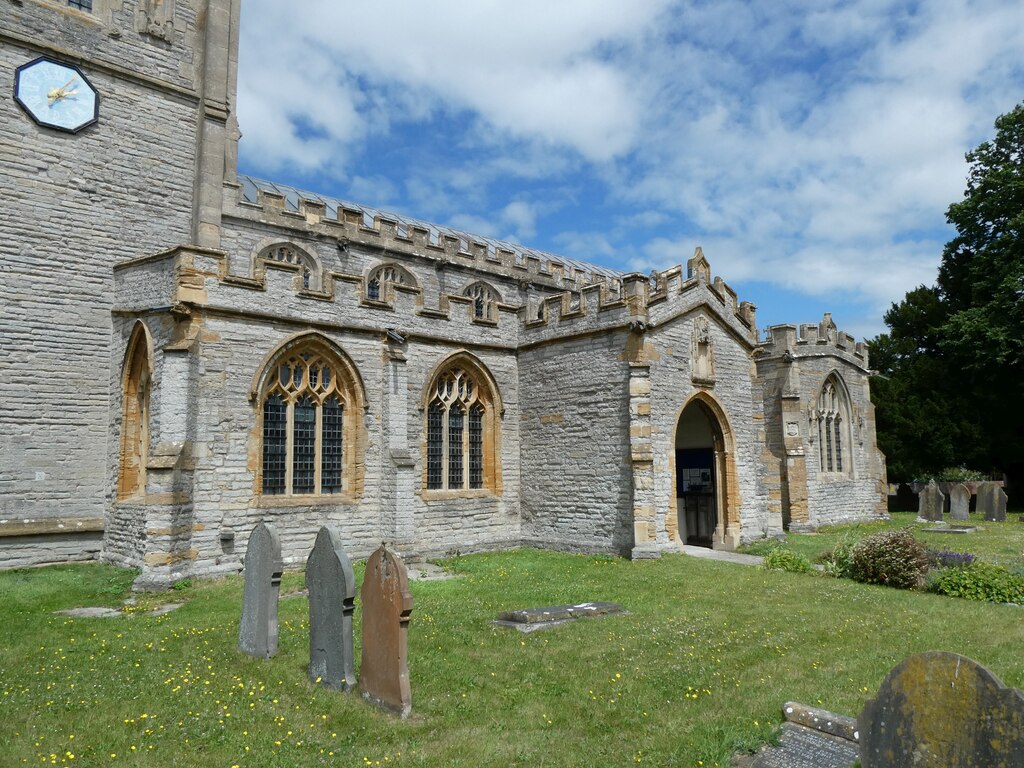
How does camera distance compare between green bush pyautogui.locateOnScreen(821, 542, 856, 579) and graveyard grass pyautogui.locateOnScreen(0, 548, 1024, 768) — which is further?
green bush pyautogui.locateOnScreen(821, 542, 856, 579)

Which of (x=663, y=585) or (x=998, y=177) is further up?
(x=998, y=177)

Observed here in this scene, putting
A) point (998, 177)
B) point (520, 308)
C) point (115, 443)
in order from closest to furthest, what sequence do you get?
point (115, 443) < point (520, 308) < point (998, 177)

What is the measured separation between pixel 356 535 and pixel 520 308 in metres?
7.02

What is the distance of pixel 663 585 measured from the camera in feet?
39.6

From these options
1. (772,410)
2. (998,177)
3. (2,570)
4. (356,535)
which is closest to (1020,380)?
(998,177)

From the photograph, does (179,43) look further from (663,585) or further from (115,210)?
(663,585)

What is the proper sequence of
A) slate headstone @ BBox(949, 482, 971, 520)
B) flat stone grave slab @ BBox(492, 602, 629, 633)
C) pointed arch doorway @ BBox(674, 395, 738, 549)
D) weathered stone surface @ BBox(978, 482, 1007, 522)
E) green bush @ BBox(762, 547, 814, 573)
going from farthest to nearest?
weathered stone surface @ BBox(978, 482, 1007, 522) < slate headstone @ BBox(949, 482, 971, 520) < pointed arch doorway @ BBox(674, 395, 738, 549) < green bush @ BBox(762, 547, 814, 573) < flat stone grave slab @ BBox(492, 602, 629, 633)

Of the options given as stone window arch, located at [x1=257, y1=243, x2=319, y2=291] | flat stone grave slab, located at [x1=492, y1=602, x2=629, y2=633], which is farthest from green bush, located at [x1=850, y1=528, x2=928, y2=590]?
stone window arch, located at [x1=257, y1=243, x2=319, y2=291]

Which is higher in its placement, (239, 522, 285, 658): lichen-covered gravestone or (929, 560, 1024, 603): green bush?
(239, 522, 285, 658): lichen-covered gravestone

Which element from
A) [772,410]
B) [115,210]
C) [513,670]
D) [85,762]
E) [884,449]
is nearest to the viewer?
[85,762]

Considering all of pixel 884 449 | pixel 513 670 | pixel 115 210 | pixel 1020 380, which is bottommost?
pixel 513 670

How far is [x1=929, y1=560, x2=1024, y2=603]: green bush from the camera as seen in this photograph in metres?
11.0

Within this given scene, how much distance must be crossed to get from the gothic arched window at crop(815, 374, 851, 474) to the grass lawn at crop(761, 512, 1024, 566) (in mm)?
2115

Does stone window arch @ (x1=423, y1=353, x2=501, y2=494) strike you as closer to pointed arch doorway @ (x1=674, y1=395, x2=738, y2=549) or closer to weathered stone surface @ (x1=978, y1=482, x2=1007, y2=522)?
pointed arch doorway @ (x1=674, y1=395, x2=738, y2=549)
